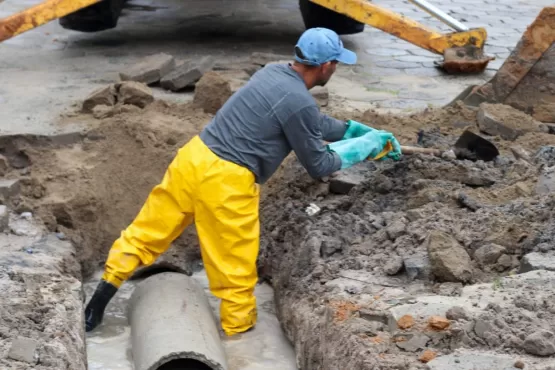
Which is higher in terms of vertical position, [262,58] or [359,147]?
[359,147]

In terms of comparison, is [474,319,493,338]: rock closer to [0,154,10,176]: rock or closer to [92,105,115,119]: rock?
[0,154,10,176]: rock

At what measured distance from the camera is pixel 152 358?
14.4 ft

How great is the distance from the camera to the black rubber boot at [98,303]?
5078 millimetres

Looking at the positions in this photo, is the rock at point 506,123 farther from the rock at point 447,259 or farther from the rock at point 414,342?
the rock at point 414,342

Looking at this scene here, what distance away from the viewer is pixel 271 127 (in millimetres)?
4863

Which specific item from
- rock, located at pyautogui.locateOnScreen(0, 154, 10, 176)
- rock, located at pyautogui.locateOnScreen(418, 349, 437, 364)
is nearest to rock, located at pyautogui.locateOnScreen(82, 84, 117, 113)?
rock, located at pyautogui.locateOnScreen(0, 154, 10, 176)

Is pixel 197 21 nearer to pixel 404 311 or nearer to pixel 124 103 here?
pixel 124 103

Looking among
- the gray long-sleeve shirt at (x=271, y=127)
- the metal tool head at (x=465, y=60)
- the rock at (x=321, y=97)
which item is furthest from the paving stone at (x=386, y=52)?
the gray long-sleeve shirt at (x=271, y=127)

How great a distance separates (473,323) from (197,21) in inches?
294

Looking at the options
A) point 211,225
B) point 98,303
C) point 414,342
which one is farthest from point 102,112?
point 414,342

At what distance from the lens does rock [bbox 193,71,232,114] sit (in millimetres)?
6938

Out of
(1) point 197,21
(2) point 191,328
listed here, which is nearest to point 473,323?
(2) point 191,328

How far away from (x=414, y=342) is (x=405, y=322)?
0.13 m

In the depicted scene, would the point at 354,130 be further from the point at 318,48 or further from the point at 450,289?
the point at 450,289
